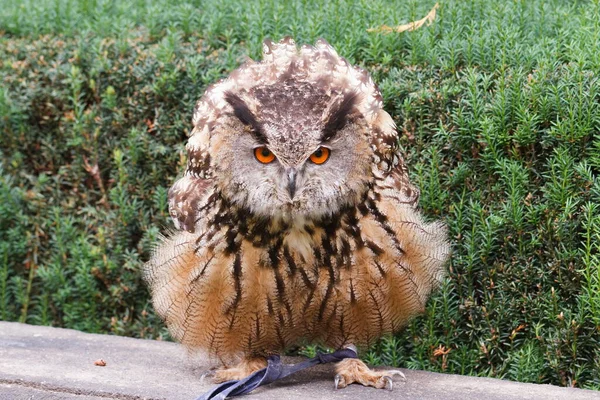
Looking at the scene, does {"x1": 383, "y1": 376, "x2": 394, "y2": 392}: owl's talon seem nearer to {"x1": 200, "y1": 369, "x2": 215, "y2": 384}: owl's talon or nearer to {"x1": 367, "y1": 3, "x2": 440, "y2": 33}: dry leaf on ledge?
{"x1": 200, "y1": 369, "x2": 215, "y2": 384}: owl's talon

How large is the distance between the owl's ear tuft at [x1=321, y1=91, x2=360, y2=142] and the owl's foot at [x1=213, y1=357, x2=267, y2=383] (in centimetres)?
116

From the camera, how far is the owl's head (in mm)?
2883

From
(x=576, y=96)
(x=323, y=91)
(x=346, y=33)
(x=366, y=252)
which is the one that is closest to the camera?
(x=323, y=91)

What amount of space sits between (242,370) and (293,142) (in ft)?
3.99

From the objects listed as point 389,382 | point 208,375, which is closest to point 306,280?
point 389,382

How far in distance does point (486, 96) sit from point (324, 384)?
58.2 inches

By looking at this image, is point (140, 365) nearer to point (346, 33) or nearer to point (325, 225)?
point (325, 225)

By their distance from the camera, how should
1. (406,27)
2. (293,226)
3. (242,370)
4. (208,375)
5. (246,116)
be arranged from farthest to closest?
1. (406,27)
2. (208,375)
3. (242,370)
4. (293,226)
5. (246,116)

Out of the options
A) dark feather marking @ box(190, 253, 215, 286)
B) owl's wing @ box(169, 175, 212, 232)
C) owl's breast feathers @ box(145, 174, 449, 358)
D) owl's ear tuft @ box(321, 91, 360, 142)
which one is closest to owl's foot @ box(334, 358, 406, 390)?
owl's breast feathers @ box(145, 174, 449, 358)

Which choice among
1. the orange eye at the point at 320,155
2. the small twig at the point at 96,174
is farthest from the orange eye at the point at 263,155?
the small twig at the point at 96,174

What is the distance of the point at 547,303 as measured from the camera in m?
3.79

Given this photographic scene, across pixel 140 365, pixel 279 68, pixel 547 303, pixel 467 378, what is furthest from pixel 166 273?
pixel 547 303

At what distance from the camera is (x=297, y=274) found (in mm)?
3232

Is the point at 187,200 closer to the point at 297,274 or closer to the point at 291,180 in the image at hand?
the point at 297,274
